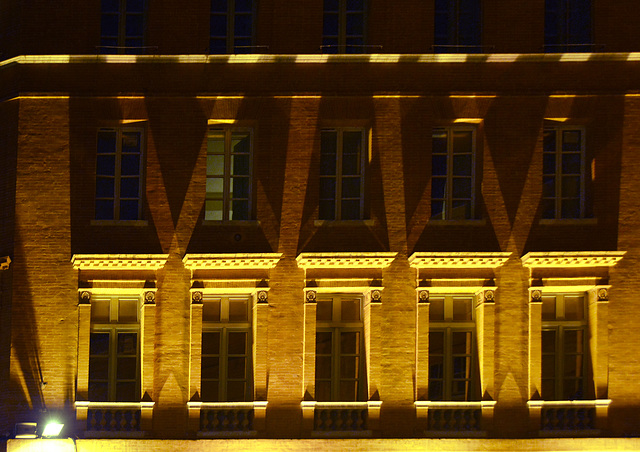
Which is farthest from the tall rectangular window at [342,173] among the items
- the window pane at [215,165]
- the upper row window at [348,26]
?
the window pane at [215,165]

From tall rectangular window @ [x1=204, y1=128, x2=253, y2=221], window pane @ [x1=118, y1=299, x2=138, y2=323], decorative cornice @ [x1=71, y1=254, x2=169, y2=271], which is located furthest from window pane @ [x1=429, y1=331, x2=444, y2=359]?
window pane @ [x1=118, y1=299, x2=138, y2=323]

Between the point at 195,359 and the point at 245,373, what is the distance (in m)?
1.07

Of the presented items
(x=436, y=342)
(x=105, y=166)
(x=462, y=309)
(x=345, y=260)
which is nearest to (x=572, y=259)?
(x=462, y=309)

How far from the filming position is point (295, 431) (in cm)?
1997

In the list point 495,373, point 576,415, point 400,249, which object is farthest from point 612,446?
point 400,249

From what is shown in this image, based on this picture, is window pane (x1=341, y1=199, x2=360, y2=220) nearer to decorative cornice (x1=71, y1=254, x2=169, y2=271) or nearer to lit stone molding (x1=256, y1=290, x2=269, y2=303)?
lit stone molding (x1=256, y1=290, x2=269, y2=303)

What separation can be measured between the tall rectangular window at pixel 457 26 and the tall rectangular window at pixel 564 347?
18.3 ft

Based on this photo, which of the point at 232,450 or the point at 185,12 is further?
the point at 185,12

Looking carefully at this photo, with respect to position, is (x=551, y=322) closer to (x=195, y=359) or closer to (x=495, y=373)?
(x=495, y=373)

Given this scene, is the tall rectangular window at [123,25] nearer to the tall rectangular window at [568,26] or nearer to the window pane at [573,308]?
the tall rectangular window at [568,26]

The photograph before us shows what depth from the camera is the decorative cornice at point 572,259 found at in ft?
65.8

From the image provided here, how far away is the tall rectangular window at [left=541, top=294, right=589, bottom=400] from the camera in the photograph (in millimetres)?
20375

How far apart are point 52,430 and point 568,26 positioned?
1341cm

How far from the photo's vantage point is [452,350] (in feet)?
67.2
